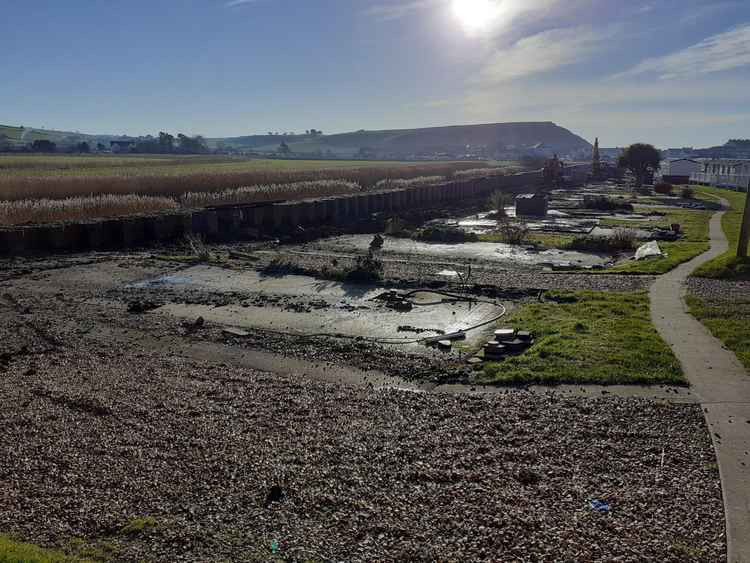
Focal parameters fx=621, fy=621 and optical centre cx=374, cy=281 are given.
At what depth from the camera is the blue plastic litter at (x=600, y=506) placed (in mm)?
6418

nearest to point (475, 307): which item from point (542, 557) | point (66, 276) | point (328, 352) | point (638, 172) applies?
point (328, 352)

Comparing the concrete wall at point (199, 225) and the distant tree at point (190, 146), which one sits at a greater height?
the distant tree at point (190, 146)

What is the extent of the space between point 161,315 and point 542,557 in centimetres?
1133

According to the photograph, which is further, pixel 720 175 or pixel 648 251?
pixel 720 175

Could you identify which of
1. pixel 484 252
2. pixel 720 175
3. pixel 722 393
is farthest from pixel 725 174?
pixel 722 393

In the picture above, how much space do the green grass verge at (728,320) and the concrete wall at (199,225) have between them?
18.7 m

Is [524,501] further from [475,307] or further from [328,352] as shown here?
[475,307]

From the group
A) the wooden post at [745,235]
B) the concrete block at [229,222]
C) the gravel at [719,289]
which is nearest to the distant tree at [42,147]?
the concrete block at [229,222]

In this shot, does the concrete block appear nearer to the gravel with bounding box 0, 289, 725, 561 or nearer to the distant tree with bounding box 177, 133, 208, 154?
the gravel with bounding box 0, 289, 725, 561

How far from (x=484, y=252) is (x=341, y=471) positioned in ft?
59.2

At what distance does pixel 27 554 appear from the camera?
5324 mm

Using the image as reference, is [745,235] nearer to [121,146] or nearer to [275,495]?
[275,495]

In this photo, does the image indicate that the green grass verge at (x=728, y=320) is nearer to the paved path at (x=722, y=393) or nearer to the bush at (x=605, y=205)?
the paved path at (x=722, y=393)

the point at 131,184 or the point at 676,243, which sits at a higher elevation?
the point at 131,184
